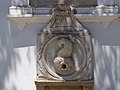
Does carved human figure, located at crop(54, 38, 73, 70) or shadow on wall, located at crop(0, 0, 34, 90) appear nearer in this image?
carved human figure, located at crop(54, 38, 73, 70)

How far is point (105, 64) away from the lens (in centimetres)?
737

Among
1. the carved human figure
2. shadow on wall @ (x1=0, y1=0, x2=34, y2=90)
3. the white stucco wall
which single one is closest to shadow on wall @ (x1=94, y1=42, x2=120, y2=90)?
the white stucco wall

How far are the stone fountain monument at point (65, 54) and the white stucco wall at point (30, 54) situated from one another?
5.2 inches

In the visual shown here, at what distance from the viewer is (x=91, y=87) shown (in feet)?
24.1

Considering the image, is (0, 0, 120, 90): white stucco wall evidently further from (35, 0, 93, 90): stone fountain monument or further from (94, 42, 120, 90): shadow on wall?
(35, 0, 93, 90): stone fountain monument

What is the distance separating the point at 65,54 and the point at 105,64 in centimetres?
76

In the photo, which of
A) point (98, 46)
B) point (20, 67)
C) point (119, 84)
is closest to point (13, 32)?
point (20, 67)

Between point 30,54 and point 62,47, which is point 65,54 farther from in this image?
point 30,54

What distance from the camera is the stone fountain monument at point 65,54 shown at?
23.9 ft

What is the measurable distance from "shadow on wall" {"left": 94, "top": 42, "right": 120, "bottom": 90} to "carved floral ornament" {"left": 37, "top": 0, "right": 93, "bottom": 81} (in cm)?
14

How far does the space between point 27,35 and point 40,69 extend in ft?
→ 2.17

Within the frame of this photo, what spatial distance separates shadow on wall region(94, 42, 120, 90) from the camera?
24.1 feet

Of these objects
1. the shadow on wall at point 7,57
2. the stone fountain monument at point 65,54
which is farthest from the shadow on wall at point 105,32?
the shadow on wall at point 7,57

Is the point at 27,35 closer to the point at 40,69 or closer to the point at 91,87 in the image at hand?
Result: the point at 40,69
